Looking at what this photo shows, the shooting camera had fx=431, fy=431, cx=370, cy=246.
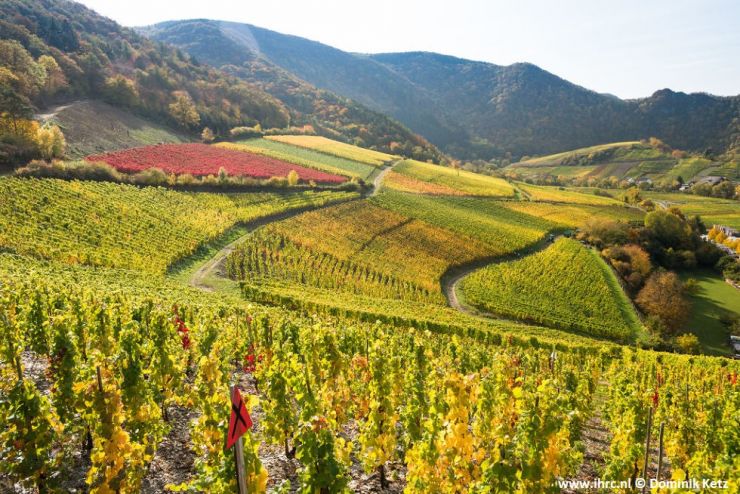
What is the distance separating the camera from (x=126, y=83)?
352ft

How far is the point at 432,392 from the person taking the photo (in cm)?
1344

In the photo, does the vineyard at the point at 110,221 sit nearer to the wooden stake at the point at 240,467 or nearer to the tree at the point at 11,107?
the tree at the point at 11,107

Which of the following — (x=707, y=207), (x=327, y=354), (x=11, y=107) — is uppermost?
(x=707, y=207)

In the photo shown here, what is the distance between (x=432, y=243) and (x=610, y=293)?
25815mm

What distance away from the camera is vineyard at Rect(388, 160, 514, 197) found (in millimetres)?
100688

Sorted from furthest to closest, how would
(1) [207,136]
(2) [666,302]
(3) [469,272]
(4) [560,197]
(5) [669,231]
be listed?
(4) [560,197], (1) [207,136], (5) [669,231], (3) [469,272], (2) [666,302]

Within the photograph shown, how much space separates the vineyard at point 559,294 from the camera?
51344mm

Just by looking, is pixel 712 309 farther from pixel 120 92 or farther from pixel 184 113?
pixel 120 92

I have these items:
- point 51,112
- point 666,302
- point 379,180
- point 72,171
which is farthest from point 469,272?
point 51,112

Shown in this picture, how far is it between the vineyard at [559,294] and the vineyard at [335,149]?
211ft

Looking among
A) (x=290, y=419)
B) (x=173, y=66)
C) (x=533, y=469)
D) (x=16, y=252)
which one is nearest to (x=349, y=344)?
(x=290, y=419)

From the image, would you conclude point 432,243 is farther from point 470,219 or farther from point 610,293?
point 610,293

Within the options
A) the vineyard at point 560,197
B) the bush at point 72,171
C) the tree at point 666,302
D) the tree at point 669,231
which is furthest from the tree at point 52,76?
the tree at point 669,231

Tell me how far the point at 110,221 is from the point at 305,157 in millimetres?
65355
